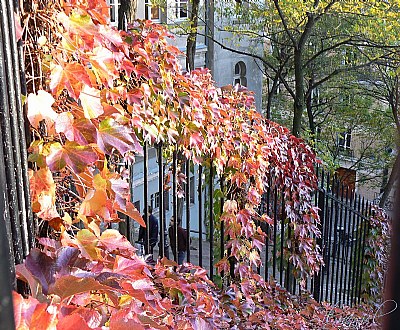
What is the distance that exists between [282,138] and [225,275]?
1401mm

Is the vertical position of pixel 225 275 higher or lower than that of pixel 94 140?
lower

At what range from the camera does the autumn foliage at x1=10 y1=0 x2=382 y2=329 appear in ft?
4.61

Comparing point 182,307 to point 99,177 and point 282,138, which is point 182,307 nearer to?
point 99,177

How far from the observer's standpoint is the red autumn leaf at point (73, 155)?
1.48m

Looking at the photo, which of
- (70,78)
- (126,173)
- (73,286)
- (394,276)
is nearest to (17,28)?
(70,78)

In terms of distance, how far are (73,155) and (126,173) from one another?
4.52 ft

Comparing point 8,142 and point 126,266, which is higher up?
point 8,142

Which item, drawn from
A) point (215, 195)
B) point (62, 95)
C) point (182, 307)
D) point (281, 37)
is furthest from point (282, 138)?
point (281, 37)

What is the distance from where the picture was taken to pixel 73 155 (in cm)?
150

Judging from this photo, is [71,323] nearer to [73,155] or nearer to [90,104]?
[73,155]

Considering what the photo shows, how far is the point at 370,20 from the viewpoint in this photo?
36.8ft

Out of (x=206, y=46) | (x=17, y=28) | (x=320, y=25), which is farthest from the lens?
(x=206, y=46)

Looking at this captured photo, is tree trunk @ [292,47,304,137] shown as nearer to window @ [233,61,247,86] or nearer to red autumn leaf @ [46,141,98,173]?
red autumn leaf @ [46,141,98,173]

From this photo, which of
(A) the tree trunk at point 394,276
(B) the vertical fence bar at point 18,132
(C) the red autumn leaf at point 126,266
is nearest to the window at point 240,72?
(C) the red autumn leaf at point 126,266
